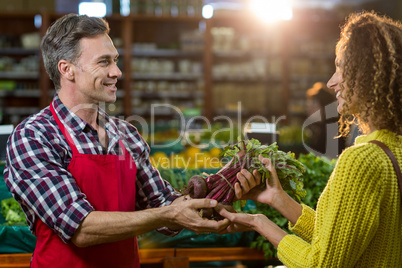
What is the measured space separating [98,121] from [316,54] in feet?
22.4

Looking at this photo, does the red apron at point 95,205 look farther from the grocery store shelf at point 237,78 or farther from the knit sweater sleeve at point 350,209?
the grocery store shelf at point 237,78

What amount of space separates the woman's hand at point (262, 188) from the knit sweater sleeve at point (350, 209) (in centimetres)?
43

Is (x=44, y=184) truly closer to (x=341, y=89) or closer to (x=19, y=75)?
(x=341, y=89)

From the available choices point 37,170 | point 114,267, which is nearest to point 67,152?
point 37,170

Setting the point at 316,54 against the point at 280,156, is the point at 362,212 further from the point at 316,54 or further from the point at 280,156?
the point at 316,54

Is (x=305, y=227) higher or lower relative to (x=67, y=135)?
lower

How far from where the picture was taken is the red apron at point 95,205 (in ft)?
5.36

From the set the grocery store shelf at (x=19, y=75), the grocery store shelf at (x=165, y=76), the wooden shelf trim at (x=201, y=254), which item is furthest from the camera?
the grocery store shelf at (x=165, y=76)

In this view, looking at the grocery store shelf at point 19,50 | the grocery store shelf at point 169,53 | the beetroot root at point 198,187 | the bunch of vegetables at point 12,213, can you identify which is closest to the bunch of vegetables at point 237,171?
the beetroot root at point 198,187

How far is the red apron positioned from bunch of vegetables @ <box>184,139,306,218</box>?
0.29 m

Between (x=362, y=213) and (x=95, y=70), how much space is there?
1188mm

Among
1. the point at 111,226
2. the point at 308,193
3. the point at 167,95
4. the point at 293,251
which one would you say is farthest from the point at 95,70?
the point at 167,95

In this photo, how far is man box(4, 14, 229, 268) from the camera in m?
1.54

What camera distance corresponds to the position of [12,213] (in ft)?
8.27
